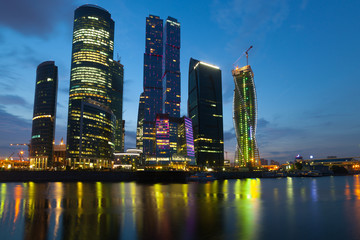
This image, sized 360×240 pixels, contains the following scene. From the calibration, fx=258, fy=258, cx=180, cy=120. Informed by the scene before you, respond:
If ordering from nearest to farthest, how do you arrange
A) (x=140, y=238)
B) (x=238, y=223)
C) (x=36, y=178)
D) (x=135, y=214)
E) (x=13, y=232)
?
(x=140, y=238), (x=13, y=232), (x=238, y=223), (x=135, y=214), (x=36, y=178)

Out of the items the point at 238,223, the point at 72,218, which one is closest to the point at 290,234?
the point at 238,223

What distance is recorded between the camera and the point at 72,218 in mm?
33938

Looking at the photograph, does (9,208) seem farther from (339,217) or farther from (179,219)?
(339,217)

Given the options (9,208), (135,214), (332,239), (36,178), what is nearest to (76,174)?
(36,178)

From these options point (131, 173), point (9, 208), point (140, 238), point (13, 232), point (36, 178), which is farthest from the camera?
point (131, 173)

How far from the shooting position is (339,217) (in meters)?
38.5

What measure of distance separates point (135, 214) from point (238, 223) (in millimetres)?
14936

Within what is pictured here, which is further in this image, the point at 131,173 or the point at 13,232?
the point at 131,173

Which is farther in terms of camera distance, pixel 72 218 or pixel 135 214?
pixel 135 214

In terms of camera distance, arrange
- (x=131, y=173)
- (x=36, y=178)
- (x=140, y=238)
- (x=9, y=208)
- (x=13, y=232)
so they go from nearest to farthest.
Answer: (x=140, y=238) < (x=13, y=232) < (x=9, y=208) < (x=36, y=178) < (x=131, y=173)

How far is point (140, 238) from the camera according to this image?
82.1 ft

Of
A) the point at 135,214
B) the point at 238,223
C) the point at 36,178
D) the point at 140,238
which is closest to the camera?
the point at 140,238

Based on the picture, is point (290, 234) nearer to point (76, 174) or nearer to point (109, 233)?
point (109, 233)

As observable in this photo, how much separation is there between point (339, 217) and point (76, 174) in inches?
5703
